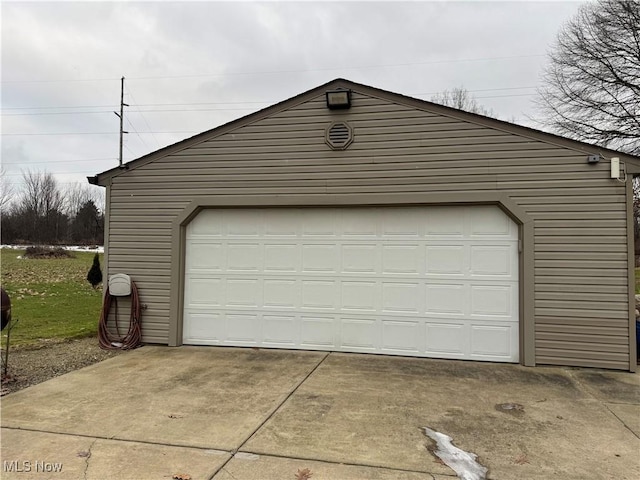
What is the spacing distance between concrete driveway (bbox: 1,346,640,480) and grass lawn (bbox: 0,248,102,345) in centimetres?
286

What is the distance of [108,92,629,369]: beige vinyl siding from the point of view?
5.27 metres

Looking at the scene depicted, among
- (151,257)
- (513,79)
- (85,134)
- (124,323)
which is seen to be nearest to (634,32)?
(513,79)

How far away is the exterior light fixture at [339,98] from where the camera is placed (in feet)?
19.6

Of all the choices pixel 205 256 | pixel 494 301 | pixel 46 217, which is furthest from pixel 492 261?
pixel 46 217

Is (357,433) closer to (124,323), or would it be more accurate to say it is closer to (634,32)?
(124,323)

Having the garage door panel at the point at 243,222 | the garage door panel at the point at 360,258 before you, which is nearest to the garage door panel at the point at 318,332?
the garage door panel at the point at 360,258

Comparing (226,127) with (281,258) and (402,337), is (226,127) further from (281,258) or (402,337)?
(402,337)

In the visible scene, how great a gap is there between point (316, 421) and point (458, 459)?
1181 mm

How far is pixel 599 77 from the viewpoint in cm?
1338

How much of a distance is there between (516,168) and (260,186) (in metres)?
3.67

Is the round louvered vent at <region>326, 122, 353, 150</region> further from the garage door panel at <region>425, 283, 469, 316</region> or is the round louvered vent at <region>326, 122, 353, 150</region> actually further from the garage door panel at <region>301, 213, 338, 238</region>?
the garage door panel at <region>425, 283, 469, 316</region>

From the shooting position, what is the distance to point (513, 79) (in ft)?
55.6

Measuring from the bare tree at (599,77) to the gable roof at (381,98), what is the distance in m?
10.3

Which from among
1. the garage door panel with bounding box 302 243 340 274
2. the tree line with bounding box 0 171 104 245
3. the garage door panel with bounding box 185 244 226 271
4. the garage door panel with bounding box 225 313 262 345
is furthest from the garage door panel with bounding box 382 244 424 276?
the tree line with bounding box 0 171 104 245
